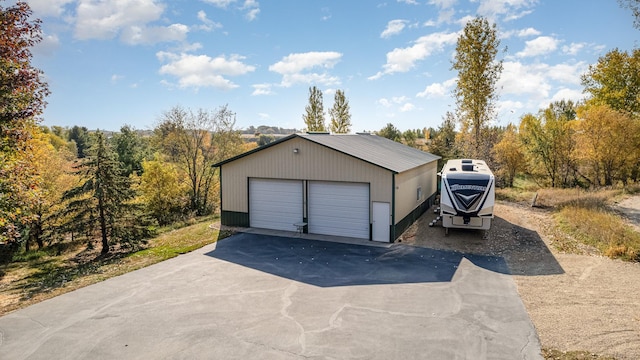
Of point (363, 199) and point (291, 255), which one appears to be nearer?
point (291, 255)

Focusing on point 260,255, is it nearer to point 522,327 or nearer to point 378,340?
point 378,340

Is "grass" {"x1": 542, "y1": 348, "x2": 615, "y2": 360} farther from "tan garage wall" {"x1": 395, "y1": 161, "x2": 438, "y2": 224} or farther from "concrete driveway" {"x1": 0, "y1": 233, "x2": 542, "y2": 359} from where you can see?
"tan garage wall" {"x1": 395, "y1": 161, "x2": 438, "y2": 224}

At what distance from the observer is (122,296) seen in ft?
31.9

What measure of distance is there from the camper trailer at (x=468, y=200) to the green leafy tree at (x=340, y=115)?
2703 cm

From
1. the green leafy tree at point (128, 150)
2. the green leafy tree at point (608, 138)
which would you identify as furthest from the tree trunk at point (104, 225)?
the green leafy tree at point (608, 138)

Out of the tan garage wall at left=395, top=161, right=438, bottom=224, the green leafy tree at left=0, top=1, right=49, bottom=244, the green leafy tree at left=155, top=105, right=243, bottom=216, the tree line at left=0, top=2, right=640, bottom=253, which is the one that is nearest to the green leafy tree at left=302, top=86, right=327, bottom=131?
the tree line at left=0, top=2, right=640, bottom=253

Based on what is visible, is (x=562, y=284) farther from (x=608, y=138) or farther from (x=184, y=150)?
(x=184, y=150)

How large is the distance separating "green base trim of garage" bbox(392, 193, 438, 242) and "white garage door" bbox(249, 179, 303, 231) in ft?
14.9

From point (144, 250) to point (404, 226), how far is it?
1160 centimetres

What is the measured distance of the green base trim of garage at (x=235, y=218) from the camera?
17.8m

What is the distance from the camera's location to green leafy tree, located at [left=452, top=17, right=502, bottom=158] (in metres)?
26.0

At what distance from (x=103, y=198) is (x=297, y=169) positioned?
878cm

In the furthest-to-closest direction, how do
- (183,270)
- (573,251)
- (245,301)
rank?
(573,251) → (183,270) → (245,301)

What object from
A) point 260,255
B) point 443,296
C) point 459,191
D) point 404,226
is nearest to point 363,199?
point 404,226
